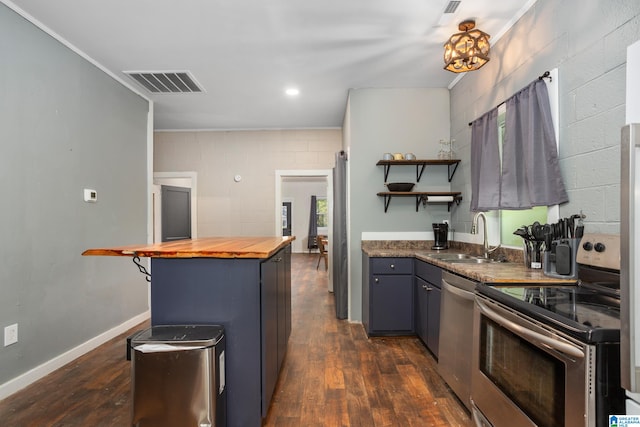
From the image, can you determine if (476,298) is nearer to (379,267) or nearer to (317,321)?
(379,267)

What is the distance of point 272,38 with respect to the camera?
263 cm

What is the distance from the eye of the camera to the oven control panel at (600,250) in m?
1.44

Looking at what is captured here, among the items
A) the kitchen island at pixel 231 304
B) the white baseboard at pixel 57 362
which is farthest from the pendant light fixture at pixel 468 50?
the white baseboard at pixel 57 362

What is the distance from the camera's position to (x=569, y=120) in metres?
1.85

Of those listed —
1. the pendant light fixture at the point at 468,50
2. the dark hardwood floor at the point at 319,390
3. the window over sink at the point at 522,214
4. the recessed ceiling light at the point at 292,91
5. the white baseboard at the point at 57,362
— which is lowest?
the dark hardwood floor at the point at 319,390

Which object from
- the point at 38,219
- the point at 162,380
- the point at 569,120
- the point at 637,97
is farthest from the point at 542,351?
the point at 38,219

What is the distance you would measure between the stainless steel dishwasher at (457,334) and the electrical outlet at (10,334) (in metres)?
2.93

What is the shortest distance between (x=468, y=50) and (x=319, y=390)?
259cm

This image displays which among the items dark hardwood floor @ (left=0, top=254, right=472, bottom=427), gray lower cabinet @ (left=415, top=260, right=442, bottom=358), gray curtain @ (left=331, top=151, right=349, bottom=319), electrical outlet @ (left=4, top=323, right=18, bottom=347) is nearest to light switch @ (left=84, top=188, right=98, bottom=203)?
electrical outlet @ (left=4, top=323, right=18, bottom=347)

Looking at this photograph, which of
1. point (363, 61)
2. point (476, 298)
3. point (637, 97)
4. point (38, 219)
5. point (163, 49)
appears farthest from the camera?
point (363, 61)

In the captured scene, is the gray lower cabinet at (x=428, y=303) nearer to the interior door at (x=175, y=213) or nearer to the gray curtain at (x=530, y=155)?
the gray curtain at (x=530, y=155)

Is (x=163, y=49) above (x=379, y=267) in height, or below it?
above

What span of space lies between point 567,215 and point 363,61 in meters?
2.10

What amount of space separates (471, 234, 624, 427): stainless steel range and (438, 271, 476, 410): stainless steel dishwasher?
8.9 inches
